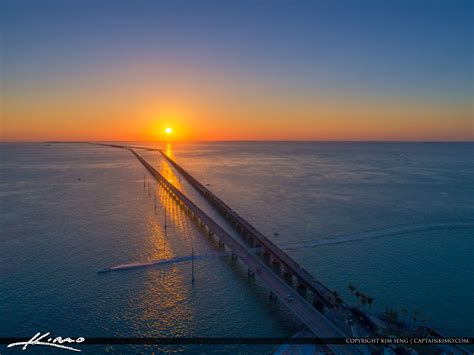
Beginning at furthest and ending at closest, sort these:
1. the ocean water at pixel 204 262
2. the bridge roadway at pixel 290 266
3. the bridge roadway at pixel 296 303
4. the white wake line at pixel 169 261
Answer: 1. the white wake line at pixel 169 261
2. the bridge roadway at pixel 290 266
3. the ocean water at pixel 204 262
4. the bridge roadway at pixel 296 303

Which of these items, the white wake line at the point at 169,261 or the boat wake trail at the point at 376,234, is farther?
the boat wake trail at the point at 376,234

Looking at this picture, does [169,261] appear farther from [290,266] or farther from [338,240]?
[338,240]

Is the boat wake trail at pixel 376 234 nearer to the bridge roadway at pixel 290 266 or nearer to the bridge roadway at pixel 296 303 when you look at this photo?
the bridge roadway at pixel 290 266

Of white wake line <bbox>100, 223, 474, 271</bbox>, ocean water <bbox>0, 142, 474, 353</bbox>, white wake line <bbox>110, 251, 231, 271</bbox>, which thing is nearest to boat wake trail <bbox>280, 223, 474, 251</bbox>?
white wake line <bbox>100, 223, 474, 271</bbox>

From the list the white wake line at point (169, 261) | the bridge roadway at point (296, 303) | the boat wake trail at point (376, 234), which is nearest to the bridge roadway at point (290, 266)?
the bridge roadway at point (296, 303)

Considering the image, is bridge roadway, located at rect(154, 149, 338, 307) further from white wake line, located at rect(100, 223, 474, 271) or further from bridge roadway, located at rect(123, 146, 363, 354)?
white wake line, located at rect(100, 223, 474, 271)

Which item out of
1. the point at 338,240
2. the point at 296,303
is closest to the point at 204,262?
the point at 296,303

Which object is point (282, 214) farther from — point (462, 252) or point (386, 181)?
point (386, 181)

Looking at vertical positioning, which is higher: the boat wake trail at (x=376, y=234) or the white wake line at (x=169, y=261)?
the boat wake trail at (x=376, y=234)

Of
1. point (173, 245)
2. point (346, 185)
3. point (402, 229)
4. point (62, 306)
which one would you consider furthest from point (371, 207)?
point (62, 306)

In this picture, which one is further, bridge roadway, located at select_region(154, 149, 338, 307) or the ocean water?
bridge roadway, located at select_region(154, 149, 338, 307)

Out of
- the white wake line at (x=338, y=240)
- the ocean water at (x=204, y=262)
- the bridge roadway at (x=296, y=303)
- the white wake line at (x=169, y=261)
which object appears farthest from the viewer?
the white wake line at (x=338, y=240)
